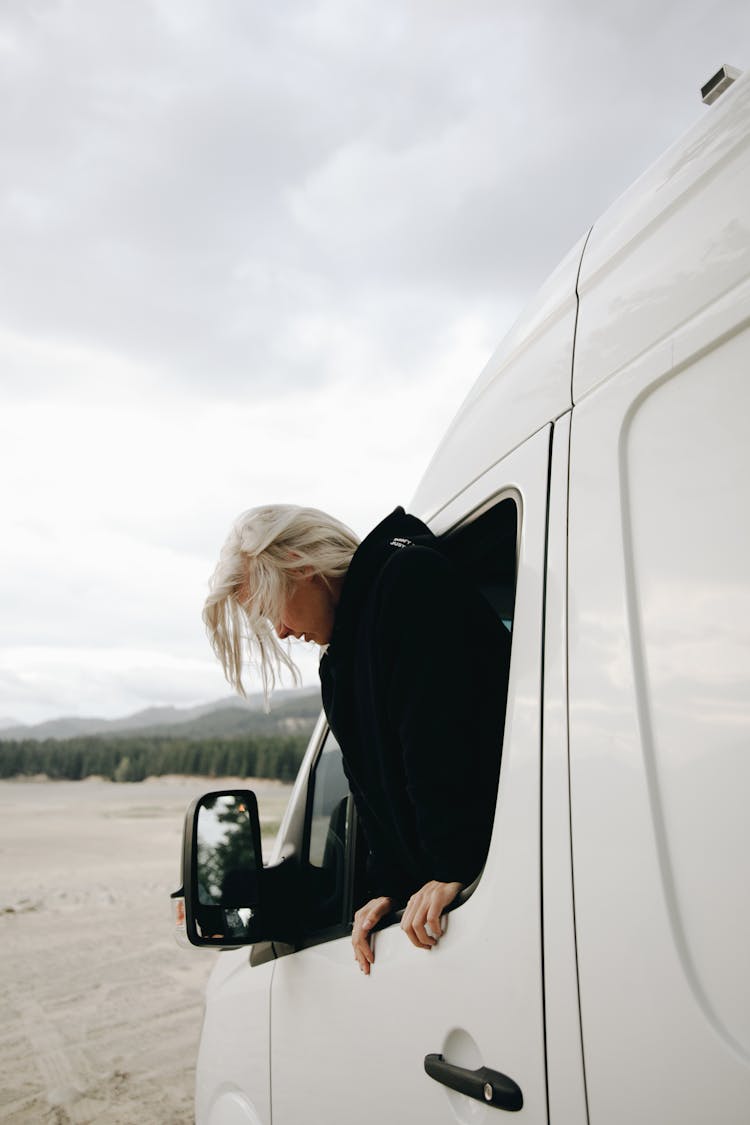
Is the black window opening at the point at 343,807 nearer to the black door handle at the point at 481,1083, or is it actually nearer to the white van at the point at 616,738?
the white van at the point at 616,738

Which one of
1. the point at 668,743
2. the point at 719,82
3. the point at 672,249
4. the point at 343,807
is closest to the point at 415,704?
the point at 668,743

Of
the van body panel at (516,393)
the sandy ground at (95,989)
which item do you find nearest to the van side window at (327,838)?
the van body panel at (516,393)

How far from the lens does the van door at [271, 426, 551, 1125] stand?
1.14 metres

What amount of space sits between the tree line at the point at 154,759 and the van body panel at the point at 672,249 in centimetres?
4126

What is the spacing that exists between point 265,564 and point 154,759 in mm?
47387

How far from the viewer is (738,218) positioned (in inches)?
42.0

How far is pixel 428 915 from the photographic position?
1.33m

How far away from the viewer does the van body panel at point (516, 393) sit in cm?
144

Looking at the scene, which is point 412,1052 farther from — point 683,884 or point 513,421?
point 513,421

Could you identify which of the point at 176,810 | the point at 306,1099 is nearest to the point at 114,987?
the point at 306,1099

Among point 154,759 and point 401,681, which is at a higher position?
point 154,759

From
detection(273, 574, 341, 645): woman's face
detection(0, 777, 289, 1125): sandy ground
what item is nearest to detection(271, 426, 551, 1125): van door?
detection(273, 574, 341, 645): woman's face

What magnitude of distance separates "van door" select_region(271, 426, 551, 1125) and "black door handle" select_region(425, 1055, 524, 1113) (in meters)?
0.01

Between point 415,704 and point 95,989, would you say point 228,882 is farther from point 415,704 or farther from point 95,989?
point 95,989
